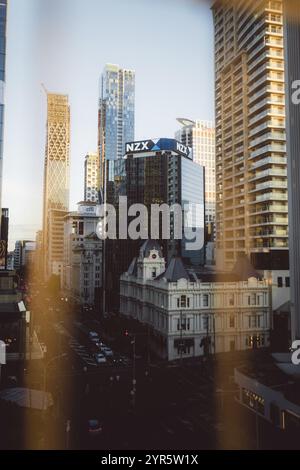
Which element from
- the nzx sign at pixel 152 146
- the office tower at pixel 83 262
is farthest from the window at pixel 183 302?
the nzx sign at pixel 152 146

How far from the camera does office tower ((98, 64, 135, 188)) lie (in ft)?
355

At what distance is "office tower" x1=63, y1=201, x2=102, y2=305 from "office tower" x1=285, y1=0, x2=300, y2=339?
29.9m

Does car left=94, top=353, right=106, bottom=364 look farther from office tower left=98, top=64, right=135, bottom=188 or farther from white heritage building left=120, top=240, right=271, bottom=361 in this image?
office tower left=98, top=64, right=135, bottom=188

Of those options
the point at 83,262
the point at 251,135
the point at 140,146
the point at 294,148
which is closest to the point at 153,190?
the point at 140,146

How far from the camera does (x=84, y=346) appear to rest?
91.9 ft

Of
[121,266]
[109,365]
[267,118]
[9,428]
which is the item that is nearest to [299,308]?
[109,365]

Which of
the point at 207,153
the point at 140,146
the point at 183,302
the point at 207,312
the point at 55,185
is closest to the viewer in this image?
the point at 183,302

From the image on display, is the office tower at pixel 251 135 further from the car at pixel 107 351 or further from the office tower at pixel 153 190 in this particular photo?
the car at pixel 107 351

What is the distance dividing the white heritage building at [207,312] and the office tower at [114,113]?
84.4 meters

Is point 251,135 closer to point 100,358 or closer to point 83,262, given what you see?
point 100,358

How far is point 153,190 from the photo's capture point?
48.7m

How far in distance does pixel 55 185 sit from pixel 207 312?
6742cm

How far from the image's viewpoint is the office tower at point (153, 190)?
1794 inches

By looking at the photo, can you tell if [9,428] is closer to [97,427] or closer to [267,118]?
[97,427]
